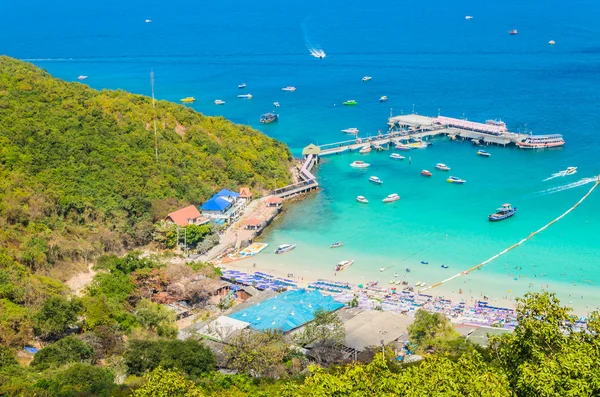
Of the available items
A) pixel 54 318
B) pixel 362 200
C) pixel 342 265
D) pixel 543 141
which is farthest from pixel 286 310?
pixel 543 141

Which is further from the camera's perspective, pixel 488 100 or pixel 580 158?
pixel 488 100

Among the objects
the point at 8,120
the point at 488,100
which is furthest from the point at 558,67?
the point at 8,120

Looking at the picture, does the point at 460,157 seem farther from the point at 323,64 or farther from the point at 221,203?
the point at 323,64

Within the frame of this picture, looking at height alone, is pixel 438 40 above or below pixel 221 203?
above

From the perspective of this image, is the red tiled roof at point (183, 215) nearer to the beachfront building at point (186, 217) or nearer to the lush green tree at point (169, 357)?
the beachfront building at point (186, 217)

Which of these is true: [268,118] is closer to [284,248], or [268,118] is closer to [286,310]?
[284,248]

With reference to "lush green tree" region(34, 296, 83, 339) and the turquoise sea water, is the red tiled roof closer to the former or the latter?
the turquoise sea water

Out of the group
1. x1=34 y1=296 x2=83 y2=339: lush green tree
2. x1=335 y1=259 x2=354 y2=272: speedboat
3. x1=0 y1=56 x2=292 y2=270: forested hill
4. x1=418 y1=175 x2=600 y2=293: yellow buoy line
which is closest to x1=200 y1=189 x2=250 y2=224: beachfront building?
x1=0 y1=56 x2=292 y2=270: forested hill

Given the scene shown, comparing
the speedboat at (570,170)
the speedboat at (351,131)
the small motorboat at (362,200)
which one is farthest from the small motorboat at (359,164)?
the speedboat at (570,170)
